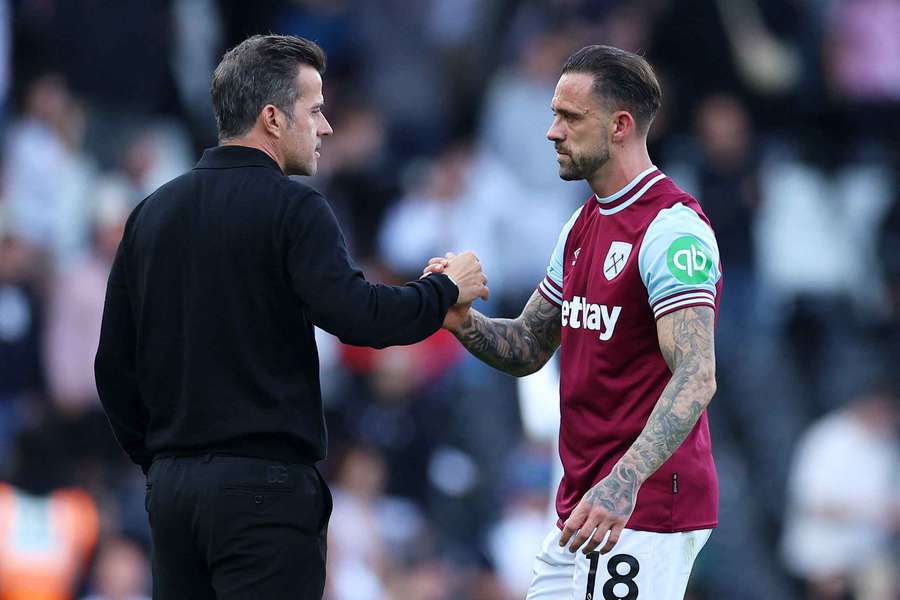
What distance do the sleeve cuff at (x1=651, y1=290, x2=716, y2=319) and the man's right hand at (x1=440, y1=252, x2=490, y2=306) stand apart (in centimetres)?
69

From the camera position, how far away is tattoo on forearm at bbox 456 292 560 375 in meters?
5.86

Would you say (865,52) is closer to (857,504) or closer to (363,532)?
(857,504)

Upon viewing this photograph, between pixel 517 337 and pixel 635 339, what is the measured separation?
2.49 ft

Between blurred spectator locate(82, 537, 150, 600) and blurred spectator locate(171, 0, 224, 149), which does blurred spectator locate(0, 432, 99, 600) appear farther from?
blurred spectator locate(171, 0, 224, 149)

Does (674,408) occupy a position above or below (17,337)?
below

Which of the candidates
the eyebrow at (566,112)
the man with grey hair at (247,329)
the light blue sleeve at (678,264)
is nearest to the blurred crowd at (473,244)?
the man with grey hair at (247,329)

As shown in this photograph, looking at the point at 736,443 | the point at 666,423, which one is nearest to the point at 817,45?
the point at 736,443

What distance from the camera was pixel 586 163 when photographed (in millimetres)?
5402

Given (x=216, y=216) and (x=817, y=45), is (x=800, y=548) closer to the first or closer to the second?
(x=817, y=45)

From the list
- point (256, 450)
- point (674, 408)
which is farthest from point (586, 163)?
point (256, 450)

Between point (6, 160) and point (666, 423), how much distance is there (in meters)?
6.58

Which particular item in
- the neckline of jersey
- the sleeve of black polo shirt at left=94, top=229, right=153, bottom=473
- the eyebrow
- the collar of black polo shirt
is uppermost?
the eyebrow

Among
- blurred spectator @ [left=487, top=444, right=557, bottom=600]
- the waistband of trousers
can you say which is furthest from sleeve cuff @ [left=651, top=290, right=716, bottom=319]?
blurred spectator @ [left=487, top=444, right=557, bottom=600]

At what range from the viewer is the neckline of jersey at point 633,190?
5.37 metres
